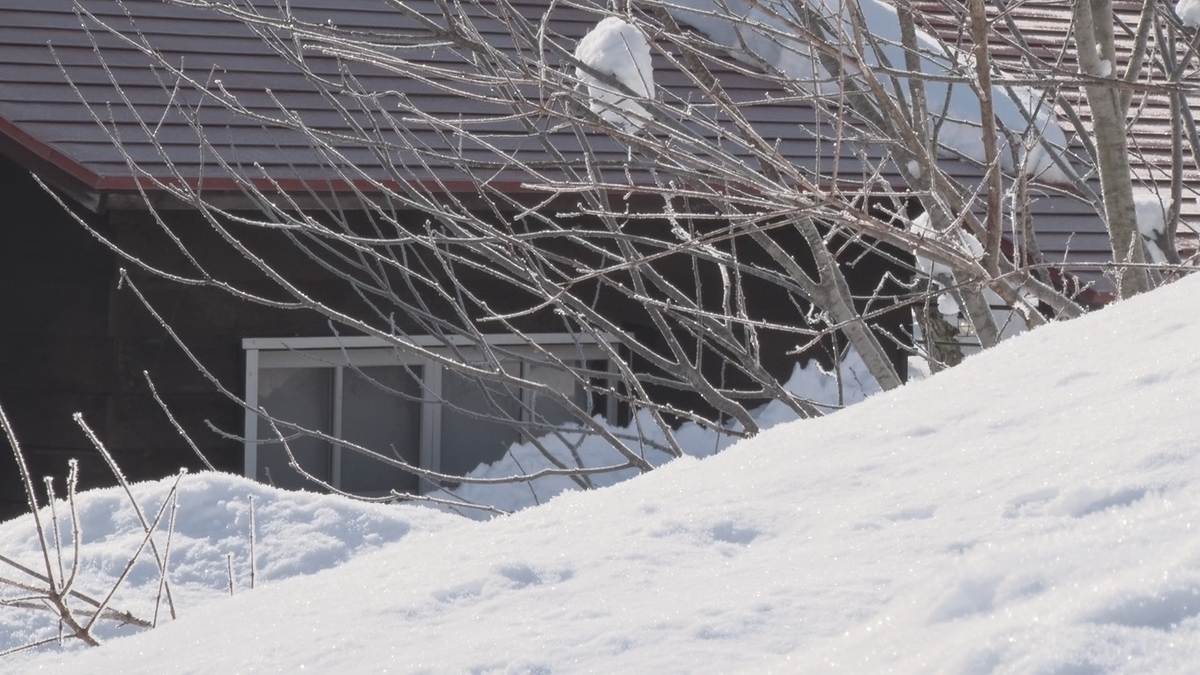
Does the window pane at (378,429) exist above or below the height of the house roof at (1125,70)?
below

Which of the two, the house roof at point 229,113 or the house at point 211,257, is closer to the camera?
the house roof at point 229,113

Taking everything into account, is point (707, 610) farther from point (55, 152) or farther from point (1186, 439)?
point (55, 152)

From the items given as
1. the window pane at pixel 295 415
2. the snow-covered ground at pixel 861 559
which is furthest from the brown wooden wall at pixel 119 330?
the snow-covered ground at pixel 861 559

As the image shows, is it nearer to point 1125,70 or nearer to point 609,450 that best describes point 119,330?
point 609,450

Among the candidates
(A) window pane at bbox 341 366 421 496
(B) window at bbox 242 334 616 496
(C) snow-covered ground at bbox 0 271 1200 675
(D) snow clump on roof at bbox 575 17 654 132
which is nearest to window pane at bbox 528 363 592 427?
(B) window at bbox 242 334 616 496

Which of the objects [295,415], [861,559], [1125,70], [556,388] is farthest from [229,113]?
[861,559]

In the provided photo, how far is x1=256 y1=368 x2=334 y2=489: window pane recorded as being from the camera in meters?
5.79

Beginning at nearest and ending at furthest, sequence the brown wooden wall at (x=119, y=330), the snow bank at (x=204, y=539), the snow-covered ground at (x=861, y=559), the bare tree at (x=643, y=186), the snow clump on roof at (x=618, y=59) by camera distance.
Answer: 1. the snow-covered ground at (x=861, y=559)
2. the snow bank at (x=204, y=539)
3. the bare tree at (x=643, y=186)
4. the snow clump on roof at (x=618, y=59)
5. the brown wooden wall at (x=119, y=330)

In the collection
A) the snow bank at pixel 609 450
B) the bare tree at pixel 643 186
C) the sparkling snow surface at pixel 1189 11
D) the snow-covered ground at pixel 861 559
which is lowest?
the snow bank at pixel 609 450

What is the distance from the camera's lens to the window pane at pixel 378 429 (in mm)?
6016

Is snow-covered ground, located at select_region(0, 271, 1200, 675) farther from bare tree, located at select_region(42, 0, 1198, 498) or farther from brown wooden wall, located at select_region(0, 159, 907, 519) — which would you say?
brown wooden wall, located at select_region(0, 159, 907, 519)

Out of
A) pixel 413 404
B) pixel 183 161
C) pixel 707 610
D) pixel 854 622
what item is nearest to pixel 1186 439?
pixel 854 622

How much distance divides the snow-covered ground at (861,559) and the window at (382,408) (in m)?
3.72

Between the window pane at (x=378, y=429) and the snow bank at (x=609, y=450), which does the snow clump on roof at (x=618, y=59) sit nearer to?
the snow bank at (x=609, y=450)
